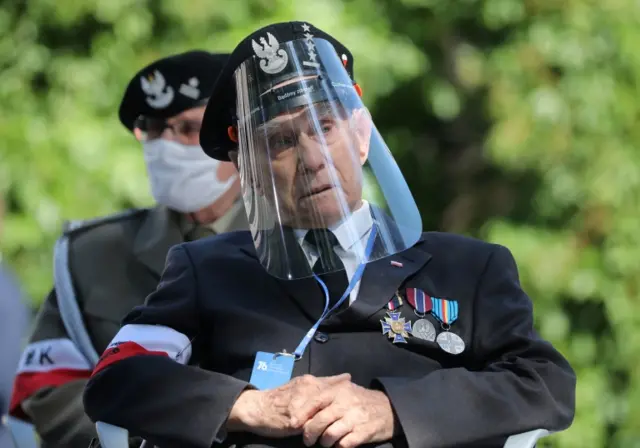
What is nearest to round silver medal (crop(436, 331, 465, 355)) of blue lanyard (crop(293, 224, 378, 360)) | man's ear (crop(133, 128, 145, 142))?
blue lanyard (crop(293, 224, 378, 360))

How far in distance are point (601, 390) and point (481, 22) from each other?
2606mm

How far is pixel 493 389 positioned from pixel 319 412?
0.35m

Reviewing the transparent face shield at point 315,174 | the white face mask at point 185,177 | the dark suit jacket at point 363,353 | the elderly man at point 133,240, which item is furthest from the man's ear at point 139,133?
the transparent face shield at point 315,174

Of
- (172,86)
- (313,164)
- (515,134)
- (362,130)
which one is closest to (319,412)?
(313,164)

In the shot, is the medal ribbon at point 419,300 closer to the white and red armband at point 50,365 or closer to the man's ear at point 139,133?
the white and red armband at point 50,365

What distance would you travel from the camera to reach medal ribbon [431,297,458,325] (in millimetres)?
2832

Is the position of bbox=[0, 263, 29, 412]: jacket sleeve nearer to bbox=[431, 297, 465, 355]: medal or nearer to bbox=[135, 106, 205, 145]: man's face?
bbox=[135, 106, 205, 145]: man's face

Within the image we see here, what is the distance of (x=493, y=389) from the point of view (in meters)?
2.70

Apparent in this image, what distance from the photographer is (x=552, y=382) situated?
2.76 metres

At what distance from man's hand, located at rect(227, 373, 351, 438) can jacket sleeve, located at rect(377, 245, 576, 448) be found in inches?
5.8

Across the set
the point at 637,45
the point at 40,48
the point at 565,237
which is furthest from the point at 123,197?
the point at 637,45

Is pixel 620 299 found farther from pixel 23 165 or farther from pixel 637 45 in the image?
pixel 23 165

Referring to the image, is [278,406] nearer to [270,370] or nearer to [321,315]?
[270,370]

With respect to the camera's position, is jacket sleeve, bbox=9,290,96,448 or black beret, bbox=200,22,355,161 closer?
black beret, bbox=200,22,355,161
